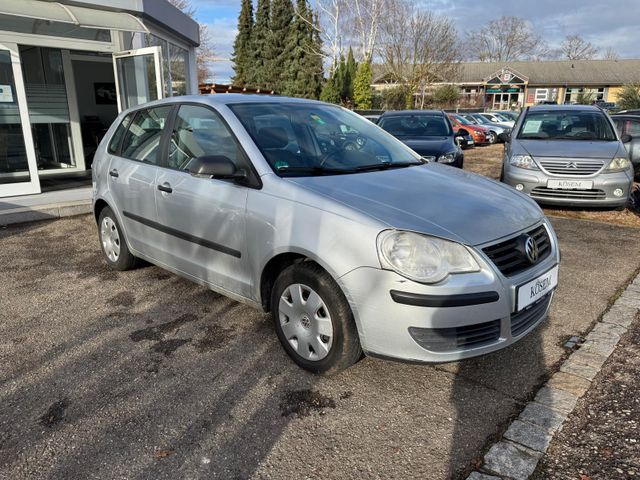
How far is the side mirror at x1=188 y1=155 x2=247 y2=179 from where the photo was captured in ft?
10.3

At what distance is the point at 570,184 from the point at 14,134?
8528 millimetres

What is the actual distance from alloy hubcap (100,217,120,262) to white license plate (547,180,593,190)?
5.72 m

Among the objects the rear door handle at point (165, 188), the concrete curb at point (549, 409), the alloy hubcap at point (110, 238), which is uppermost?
the rear door handle at point (165, 188)

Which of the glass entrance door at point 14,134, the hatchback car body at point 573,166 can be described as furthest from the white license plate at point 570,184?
the glass entrance door at point 14,134

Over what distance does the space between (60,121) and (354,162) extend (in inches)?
378

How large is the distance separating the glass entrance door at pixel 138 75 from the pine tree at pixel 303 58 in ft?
115

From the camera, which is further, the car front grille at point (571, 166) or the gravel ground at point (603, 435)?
the car front grille at point (571, 166)

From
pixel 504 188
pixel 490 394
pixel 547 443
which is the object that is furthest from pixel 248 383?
pixel 504 188

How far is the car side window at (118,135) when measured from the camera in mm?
4723

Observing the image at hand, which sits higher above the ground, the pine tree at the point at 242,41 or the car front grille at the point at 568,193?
the pine tree at the point at 242,41

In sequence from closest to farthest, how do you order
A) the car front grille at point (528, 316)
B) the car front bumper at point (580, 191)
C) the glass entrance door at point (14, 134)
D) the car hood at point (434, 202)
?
the car hood at point (434, 202) < the car front grille at point (528, 316) < the car front bumper at point (580, 191) < the glass entrance door at point (14, 134)

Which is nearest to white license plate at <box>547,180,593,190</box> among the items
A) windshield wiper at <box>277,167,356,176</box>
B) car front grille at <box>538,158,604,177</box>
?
car front grille at <box>538,158,604,177</box>

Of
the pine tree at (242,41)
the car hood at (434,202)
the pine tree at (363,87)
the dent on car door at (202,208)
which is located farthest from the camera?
the pine tree at (242,41)

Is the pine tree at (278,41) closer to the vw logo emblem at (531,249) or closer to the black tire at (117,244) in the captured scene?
the black tire at (117,244)
